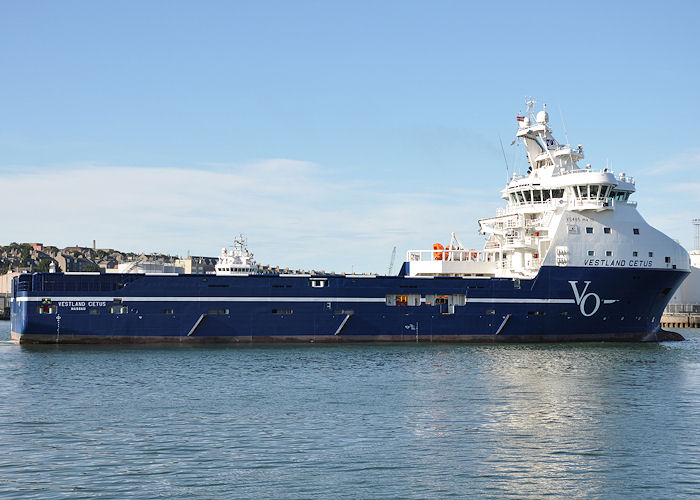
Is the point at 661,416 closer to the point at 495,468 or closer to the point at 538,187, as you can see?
the point at 495,468

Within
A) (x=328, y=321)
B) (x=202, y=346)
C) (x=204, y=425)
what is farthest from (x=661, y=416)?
(x=202, y=346)

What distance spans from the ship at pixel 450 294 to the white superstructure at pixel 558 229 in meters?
0.09

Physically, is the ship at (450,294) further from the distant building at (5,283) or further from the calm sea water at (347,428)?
the distant building at (5,283)

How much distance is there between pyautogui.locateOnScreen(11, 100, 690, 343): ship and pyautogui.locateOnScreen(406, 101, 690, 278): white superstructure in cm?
9

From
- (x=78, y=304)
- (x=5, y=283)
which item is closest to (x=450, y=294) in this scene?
(x=78, y=304)

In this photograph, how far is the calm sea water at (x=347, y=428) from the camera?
56.5 ft

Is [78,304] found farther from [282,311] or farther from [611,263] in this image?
[611,263]

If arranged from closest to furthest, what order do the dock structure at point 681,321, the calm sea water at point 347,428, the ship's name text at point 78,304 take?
the calm sea water at point 347,428
the ship's name text at point 78,304
the dock structure at point 681,321

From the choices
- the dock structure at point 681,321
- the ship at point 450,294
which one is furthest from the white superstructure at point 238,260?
the dock structure at point 681,321

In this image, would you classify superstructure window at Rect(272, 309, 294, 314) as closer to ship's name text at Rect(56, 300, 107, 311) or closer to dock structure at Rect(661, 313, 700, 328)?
ship's name text at Rect(56, 300, 107, 311)

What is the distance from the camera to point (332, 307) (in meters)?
47.5

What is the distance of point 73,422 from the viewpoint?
23.5 meters

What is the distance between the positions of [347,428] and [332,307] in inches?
978

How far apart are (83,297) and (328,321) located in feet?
49.6
